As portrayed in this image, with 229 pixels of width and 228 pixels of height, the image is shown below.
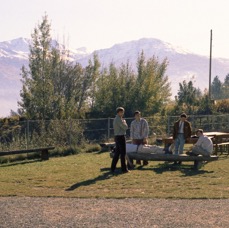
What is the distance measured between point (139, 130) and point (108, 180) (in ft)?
10.6

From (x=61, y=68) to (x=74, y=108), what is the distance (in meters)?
6.94

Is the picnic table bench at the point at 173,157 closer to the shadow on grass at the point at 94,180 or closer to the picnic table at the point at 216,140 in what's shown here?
the shadow on grass at the point at 94,180

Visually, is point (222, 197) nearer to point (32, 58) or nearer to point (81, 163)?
point (81, 163)

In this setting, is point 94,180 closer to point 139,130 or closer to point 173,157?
point 173,157

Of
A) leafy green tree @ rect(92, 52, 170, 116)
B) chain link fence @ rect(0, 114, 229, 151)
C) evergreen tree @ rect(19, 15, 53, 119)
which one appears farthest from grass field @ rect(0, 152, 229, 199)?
leafy green tree @ rect(92, 52, 170, 116)

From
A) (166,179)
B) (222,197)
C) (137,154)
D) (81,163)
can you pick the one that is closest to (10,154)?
(81,163)

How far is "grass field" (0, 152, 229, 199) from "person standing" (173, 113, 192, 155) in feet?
2.02

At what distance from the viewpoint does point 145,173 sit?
15.0 meters

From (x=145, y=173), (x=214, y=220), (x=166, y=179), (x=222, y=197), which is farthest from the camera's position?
(x=145, y=173)

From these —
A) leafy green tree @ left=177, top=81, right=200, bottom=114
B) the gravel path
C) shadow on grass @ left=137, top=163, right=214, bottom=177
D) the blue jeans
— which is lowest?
the gravel path

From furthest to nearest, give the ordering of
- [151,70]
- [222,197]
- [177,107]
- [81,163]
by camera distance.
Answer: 1. [177,107]
2. [151,70]
3. [81,163]
4. [222,197]

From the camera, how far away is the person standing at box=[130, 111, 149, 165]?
16.5 m

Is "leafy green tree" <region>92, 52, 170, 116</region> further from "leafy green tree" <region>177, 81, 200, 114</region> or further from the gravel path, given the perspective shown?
the gravel path

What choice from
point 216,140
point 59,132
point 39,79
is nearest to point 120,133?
point 216,140
